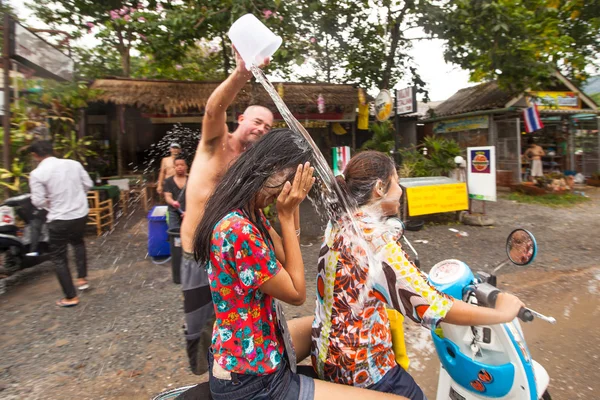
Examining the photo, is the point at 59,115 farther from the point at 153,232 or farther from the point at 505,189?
the point at 505,189

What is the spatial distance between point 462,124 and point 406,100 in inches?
311

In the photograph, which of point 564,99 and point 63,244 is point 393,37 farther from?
point 63,244

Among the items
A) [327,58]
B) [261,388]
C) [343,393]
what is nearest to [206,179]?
[261,388]

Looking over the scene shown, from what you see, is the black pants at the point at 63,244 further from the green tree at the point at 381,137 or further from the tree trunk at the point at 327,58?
the tree trunk at the point at 327,58

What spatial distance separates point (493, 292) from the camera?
1.44 m

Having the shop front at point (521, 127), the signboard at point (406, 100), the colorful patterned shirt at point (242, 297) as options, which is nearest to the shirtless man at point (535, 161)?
the shop front at point (521, 127)

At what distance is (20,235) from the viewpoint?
16.8ft

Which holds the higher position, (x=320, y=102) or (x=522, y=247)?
(x=320, y=102)

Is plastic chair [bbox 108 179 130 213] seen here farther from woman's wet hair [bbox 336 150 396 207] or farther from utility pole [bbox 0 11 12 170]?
woman's wet hair [bbox 336 150 396 207]

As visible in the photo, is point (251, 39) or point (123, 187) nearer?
point (251, 39)

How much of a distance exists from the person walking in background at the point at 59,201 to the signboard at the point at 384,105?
682 cm

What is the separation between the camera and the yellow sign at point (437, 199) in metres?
7.34

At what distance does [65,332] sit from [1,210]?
7.71 ft

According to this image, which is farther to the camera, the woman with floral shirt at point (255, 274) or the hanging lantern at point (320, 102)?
the hanging lantern at point (320, 102)
